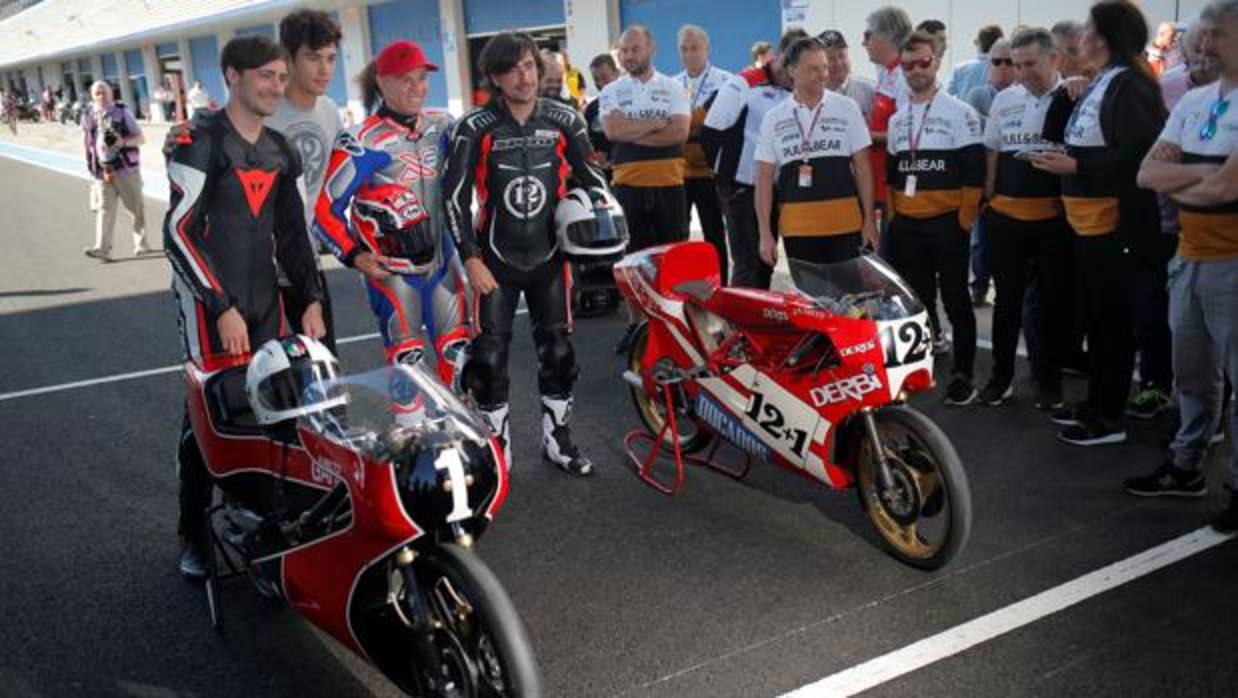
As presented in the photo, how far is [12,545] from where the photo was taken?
15.0 ft

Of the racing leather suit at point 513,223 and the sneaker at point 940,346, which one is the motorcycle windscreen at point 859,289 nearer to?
the racing leather suit at point 513,223

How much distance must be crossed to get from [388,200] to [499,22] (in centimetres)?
2485

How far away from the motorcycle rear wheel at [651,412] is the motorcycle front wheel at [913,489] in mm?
1165

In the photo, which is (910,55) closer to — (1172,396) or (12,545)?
(1172,396)

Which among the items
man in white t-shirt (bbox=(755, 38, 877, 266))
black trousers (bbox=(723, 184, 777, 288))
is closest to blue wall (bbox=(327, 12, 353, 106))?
black trousers (bbox=(723, 184, 777, 288))

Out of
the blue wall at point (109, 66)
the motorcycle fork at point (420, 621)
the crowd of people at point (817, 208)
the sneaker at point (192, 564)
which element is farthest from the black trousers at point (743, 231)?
the blue wall at point (109, 66)

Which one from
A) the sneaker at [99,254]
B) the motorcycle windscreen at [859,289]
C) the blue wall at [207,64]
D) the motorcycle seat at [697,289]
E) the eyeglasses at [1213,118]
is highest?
the blue wall at [207,64]

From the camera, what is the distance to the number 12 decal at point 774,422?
13.6 ft

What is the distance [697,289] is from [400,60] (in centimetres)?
160

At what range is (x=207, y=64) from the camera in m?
50.5

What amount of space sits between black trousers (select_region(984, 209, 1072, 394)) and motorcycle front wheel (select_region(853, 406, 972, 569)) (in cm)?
187

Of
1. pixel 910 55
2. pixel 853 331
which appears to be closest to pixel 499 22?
pixel 910 55

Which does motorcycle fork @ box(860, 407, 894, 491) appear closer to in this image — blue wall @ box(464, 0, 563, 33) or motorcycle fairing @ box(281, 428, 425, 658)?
motorcycle fairing @ box(281, 428, 425, 658)

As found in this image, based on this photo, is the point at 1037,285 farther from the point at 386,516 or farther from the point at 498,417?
the point at 386,516
